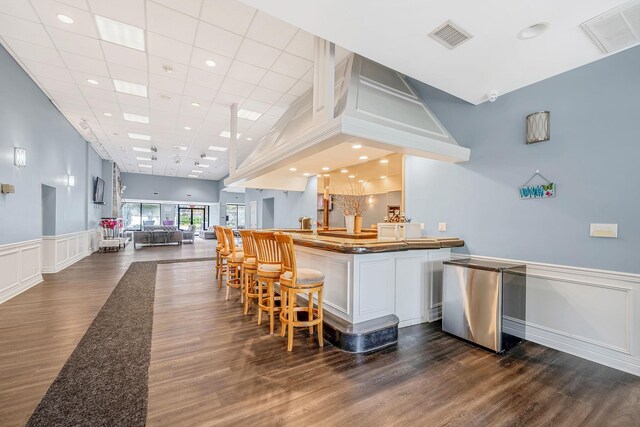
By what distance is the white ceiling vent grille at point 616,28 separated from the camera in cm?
210

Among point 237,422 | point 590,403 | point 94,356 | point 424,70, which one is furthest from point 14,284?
point 590,403

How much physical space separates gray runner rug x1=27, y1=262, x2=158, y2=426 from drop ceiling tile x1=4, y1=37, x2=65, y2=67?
3802 millimetres

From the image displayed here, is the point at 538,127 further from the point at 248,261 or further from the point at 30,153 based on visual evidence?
the point at 30,153

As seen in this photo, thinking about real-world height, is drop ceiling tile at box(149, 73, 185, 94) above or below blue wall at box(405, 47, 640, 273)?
above

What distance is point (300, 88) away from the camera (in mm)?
4938

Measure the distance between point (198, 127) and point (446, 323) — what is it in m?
7.10

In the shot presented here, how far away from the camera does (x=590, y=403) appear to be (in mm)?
2049

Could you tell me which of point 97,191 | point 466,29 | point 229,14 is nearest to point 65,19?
point 229,14

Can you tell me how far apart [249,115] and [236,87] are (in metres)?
1.41

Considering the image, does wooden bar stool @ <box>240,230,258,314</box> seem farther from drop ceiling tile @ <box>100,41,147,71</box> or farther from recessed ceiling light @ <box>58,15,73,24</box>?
recessed ceiling light @ <box>58,15,73,24</box>

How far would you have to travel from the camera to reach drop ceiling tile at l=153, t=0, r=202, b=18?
9.74 ft

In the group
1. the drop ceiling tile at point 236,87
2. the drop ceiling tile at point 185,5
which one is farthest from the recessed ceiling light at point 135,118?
the drop ceiling tile at point 185,5

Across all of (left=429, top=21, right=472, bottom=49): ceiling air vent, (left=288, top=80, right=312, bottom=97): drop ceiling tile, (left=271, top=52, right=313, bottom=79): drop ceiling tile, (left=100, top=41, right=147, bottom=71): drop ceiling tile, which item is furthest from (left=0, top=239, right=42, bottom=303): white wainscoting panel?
(left=429, top=21, right=472, bottom=49): ceiling air vent

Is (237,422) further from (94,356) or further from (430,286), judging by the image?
(430,286)
